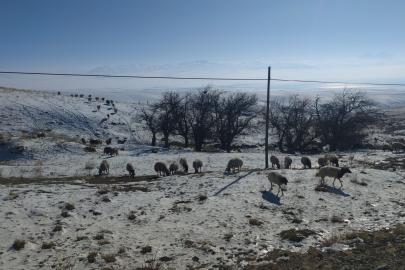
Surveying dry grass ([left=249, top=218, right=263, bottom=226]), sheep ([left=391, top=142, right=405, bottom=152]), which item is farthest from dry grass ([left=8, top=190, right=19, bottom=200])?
sheep ([left=391, top=142, right=405, bottom=152])

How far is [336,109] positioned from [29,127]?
47689mm

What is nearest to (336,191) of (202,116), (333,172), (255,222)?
(333,172)

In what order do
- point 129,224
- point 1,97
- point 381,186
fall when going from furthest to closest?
point 1,97 → point 381,186 → point 129,224

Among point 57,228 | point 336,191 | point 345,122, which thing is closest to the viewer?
point 57,228

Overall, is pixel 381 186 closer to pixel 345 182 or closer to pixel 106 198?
pixel 345 182

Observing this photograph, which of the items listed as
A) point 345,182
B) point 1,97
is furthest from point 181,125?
point 1,97

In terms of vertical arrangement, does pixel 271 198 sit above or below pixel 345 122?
below

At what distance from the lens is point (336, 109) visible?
37.7 meters

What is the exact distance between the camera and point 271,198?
41.8 ft

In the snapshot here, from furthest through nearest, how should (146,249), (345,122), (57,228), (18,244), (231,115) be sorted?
(231,115)
(345,122)
(57,228)
(146,249)
(18,244)

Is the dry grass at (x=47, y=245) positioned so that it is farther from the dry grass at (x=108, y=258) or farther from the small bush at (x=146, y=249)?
the small bush at (x=146, y=249)

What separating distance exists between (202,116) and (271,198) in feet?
93.4

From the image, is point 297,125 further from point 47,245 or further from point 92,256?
point 47,245

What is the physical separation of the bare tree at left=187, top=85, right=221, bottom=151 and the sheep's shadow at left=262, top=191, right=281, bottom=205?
27.2 metres
